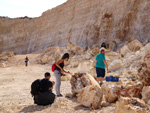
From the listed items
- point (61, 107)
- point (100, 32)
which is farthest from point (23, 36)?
point (61, 107)

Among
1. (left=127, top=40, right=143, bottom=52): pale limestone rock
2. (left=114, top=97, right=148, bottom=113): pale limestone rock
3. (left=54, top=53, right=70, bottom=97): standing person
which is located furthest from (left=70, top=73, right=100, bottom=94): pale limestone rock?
(left=127, top=40, right=143, bottom=52): pale limestone rock

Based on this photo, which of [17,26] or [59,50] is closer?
[59,50]

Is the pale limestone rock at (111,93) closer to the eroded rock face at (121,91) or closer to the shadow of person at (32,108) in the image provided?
the eroded rock face at (121,91)

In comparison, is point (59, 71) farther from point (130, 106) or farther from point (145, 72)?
point (130, 106)

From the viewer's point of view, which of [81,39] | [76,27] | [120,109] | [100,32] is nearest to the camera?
[120,109]

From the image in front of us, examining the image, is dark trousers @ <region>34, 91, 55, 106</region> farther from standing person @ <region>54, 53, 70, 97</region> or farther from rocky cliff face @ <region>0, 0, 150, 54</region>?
rocky cliff face @ <region>0, 0, 150, 54</region>

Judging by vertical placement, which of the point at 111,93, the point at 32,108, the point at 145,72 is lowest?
the point at 32,108

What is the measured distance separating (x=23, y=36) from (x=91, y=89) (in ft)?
132

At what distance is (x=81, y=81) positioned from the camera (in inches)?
208

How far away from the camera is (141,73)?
3.90m

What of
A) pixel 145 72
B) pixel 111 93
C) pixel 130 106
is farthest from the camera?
pixel 111 93

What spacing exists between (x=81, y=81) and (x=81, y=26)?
855 inches

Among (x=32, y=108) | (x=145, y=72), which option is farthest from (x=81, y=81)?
(x=145, y=72)

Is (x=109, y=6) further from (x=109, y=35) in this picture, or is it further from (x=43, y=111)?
(x=43, y=111)
